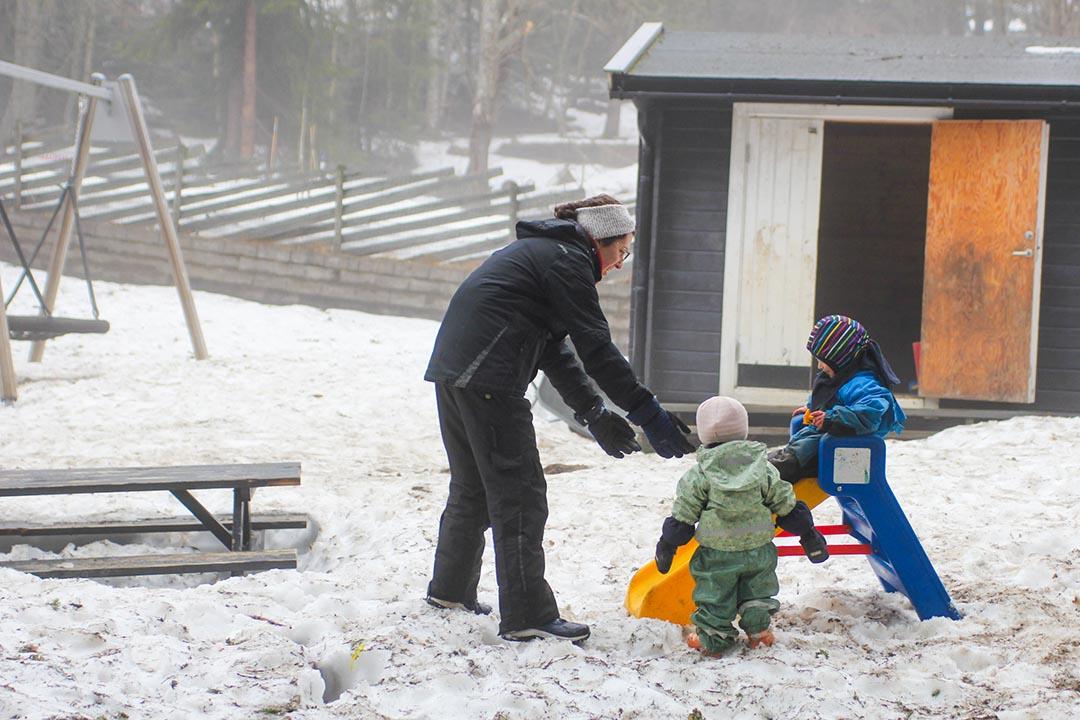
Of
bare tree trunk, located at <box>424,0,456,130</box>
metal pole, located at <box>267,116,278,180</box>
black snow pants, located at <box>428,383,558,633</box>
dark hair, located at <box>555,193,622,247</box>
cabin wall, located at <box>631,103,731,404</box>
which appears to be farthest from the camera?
bare tree trunk, located at <box>424,0,456,130</box>

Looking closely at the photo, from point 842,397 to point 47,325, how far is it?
25.2 ft

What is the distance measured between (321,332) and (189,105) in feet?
60.0

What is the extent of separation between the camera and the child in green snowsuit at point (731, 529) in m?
3.74

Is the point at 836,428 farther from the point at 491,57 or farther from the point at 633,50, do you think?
the point at 491,57

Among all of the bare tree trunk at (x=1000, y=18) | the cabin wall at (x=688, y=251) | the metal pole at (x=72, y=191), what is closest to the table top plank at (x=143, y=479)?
the cabin wall at (x=688, y=251)

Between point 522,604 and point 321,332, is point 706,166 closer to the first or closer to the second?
point 522,604

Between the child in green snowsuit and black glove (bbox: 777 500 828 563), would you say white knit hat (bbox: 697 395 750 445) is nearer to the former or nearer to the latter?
the child in green snowsuit

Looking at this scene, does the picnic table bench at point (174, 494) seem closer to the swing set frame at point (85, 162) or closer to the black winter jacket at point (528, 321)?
the black winter jacket at point (528, 321)

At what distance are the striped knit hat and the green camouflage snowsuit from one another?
550 mm

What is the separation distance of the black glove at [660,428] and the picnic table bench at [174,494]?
7.10 ft

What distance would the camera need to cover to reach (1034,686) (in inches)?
137

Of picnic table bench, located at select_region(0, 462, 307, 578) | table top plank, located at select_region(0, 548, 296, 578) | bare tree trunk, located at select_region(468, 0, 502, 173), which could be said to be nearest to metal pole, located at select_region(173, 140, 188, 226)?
bare tree trunk, located at select_region(468, 0, 502, 173)

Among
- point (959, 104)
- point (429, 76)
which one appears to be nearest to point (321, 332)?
point (959, 104)

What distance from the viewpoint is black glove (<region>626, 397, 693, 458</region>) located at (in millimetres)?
3738
